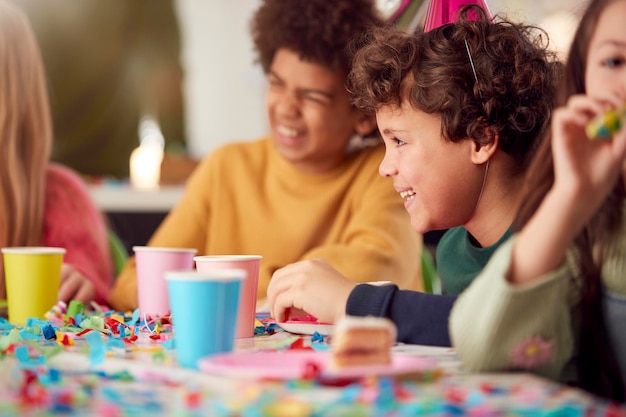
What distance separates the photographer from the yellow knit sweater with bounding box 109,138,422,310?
1.85 meters

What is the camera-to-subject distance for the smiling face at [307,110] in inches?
76.9

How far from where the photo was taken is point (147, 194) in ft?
12.7

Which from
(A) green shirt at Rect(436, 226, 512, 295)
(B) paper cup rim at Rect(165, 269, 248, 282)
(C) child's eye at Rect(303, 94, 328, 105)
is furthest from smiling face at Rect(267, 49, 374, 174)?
(B) paper cup rim at Rect(165, 269, 248, 282)

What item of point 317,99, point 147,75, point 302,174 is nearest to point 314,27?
point 317,99

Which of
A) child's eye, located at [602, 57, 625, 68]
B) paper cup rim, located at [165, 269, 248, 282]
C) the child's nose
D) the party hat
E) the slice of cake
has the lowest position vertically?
the slice of cake

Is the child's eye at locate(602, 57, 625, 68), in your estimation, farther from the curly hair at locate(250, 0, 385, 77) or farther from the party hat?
the curly hair at locate(250, 0, 385, 77)

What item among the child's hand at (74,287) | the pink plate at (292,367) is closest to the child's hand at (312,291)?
the pink plate at (292,367)

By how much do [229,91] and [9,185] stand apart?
2.93 meters

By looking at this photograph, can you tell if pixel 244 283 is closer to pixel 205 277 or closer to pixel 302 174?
pixel 205 277

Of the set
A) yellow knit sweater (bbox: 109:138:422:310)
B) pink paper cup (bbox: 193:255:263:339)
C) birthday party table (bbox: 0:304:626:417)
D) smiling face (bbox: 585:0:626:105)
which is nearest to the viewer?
birthday party table (bbox: 0:304:626:417)

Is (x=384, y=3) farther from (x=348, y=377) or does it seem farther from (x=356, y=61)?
(x=348, y=377)

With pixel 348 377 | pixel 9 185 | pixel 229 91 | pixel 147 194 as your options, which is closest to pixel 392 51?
pixel 348 377

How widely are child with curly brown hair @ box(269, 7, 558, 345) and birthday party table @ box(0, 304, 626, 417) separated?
1.44ft

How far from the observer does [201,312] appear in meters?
0.87
